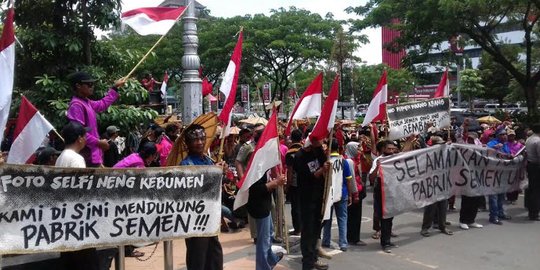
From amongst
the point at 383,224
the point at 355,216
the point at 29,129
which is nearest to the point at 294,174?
the point at 355,216

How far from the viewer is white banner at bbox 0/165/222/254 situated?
13.5 feet

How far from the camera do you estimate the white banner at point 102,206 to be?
412 centimetres

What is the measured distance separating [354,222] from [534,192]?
3678 millimetres

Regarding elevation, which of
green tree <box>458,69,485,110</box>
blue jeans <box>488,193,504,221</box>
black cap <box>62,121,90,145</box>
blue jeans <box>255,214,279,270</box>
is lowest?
blue jeans <box>488,193,504,221</box>

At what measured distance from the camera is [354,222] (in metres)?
8.16

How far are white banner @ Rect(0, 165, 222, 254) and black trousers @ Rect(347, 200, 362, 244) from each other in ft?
11.7

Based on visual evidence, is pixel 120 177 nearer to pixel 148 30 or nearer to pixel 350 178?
pixel 148 30

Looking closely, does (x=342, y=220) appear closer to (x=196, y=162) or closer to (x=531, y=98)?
(x=196, y=162)

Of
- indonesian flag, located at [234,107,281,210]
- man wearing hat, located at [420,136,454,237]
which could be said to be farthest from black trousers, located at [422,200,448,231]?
indonesian flag, located at [234,107,281,210]

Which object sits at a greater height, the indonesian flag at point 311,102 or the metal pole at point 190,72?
the metal pole at point 190,72

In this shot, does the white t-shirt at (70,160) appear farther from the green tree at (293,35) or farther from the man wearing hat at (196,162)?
the green tree at (293,35)

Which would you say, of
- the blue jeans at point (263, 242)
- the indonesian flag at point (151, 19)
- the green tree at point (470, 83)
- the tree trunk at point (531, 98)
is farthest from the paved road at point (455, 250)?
the green tree at point (470, 83)

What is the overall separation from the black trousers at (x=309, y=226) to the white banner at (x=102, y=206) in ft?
5.39

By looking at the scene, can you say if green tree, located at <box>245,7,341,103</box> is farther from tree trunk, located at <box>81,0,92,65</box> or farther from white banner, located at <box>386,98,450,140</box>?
tree trunk, located at <box>81,0,92,65</box>
